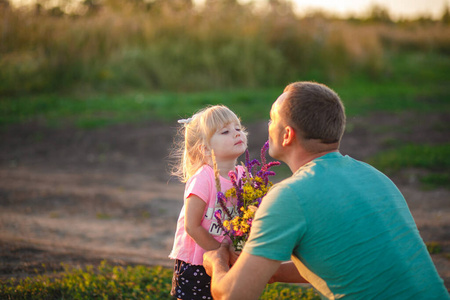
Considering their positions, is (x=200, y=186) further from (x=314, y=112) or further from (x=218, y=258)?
(x=314, y=112)

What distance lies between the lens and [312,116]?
2014 mm

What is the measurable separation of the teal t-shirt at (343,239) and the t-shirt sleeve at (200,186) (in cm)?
67

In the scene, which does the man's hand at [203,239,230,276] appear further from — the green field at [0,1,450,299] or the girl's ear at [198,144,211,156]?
the green field at [0,1,450,299]

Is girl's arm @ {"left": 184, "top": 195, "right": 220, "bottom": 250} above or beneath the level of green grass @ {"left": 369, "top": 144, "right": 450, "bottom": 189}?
above

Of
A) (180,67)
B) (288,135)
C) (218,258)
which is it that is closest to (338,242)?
(288,135)

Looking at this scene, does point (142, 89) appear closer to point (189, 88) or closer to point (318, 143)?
point (189, 88)

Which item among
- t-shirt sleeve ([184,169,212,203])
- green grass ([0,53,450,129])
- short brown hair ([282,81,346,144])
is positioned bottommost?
green grass ([0,53,450,129])

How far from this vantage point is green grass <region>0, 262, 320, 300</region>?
355 cm

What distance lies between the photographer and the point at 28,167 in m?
8.02

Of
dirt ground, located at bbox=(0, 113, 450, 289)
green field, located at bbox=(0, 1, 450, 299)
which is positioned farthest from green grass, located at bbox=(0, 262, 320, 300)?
green field, located at bbox=(0, 1, 450, 299)

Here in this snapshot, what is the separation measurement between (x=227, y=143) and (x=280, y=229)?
926mm

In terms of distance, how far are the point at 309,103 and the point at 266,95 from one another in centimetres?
1085

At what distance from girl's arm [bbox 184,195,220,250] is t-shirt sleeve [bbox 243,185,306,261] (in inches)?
27.0

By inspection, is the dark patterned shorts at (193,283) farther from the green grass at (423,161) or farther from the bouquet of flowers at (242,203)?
the green grass at (423,161)
